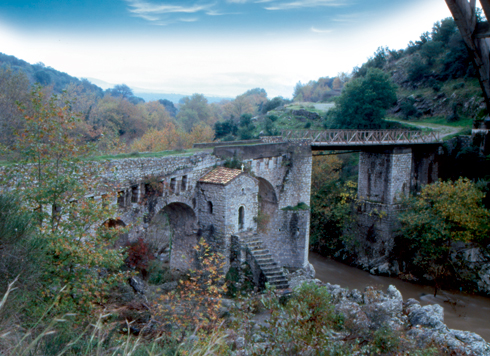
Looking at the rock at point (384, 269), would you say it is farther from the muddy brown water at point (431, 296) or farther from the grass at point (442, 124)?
the grass at point (442, 124)

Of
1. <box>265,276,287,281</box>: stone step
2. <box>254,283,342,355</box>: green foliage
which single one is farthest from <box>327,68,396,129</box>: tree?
<box>254,283,342,355</box>: green foliage

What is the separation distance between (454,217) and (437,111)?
62.9 ft

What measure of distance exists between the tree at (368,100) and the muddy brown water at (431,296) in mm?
13019

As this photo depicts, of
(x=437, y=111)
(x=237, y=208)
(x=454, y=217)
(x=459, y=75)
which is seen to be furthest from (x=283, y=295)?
(x=459, y=75)

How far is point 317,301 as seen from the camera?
8461mm

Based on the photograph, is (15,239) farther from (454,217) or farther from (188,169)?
(454,217)

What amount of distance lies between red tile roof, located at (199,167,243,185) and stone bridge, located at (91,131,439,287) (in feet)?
0.13

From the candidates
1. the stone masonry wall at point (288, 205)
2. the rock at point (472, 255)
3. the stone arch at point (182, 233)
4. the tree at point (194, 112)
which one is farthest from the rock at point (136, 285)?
the tree at point (194, 112)

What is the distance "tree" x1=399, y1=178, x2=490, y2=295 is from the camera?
17.4m

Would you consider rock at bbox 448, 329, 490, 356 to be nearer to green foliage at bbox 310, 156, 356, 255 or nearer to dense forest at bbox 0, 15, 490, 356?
dense forest at bbox 0, 15, 490, 356

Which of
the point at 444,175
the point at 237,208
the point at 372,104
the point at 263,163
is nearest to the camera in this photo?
the point at 237,208

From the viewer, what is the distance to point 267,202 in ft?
57.7

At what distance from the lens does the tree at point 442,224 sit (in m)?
17.4

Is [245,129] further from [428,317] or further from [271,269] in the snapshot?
[428,317]
